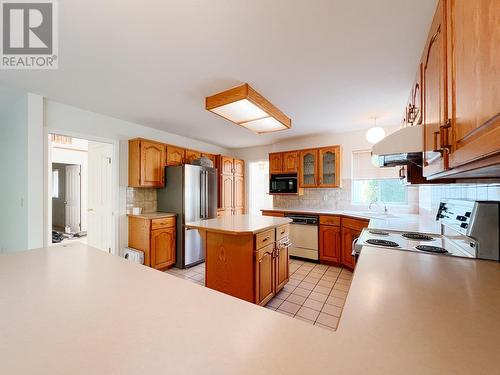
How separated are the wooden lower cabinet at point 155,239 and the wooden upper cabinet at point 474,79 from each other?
338 cm

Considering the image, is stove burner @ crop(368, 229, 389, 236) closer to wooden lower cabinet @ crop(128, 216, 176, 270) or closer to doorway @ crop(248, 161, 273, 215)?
wooden lower cabinet @ crop(128, 216, 176, 270)

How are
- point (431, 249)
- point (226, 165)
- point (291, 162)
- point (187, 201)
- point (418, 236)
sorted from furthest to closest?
point (226, 165), point (291, 162), point (187, 201), point (418, 236), point (431, 249)

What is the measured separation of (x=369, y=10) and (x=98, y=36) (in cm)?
187

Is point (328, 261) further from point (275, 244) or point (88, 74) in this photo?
point (88, 74)

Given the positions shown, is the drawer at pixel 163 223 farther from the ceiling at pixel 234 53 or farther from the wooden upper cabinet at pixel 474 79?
the wooden upper cabinet at pixel 474 79

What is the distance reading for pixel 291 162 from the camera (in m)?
4.37

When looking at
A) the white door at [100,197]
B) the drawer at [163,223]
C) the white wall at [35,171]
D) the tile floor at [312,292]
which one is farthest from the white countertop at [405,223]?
the white wall at [35,171]

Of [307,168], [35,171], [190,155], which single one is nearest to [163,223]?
[190,155]

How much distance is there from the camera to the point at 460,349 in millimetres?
530

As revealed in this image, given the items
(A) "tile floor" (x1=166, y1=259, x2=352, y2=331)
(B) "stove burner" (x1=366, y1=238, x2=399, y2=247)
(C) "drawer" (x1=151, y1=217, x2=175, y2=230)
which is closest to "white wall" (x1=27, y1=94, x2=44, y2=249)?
(C) "drawer" (x1=151, y1=217, x2=175, y2=230)

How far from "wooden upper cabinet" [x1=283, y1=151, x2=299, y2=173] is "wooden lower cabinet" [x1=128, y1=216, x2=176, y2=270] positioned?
7.75 ft

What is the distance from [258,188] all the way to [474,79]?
5286 millimetres

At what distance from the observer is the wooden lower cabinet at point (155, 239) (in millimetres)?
3227

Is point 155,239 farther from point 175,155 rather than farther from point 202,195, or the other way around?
point 175,155
